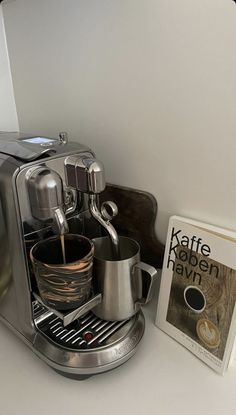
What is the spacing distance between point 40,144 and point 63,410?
1.37 feet

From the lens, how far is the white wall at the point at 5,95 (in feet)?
2.67

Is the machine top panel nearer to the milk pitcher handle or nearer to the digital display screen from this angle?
the digital display screen

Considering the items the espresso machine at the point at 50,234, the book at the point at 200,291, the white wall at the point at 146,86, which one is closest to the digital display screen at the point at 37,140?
the espresso machine at the point at 50,234

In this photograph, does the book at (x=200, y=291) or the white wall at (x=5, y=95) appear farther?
the white wall at (x=5, y=95)

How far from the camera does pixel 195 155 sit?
58cm

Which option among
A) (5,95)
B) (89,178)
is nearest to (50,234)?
(89,178)

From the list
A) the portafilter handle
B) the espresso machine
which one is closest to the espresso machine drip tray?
the espresso machine

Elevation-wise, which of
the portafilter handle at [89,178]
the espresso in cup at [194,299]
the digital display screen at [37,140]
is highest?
the digital display screen at [37,140]

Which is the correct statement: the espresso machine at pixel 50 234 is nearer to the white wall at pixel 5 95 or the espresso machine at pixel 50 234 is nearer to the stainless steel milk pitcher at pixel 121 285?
the stainless steel milk pitcher at pixel 121 285

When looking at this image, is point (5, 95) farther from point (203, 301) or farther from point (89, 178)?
point (203, 301)

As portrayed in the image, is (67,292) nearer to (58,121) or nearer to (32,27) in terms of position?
(58,121)

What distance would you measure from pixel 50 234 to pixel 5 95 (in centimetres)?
47

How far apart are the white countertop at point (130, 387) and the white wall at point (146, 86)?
0.24 m

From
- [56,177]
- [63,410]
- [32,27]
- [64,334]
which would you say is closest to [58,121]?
[32,27]
